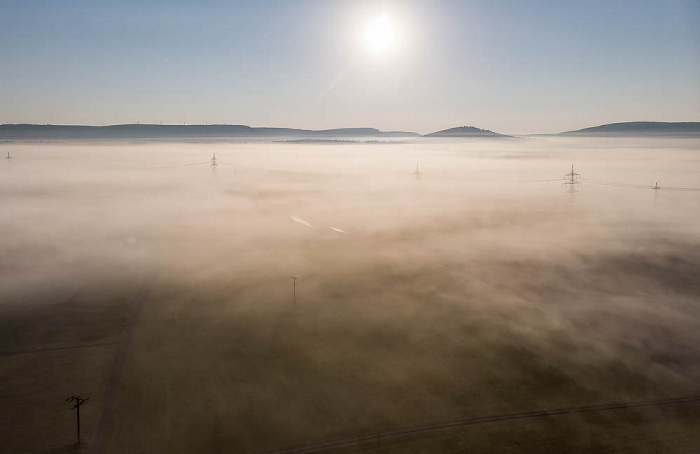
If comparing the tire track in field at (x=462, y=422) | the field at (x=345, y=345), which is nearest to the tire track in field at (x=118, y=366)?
the field at (x=345, y=345)

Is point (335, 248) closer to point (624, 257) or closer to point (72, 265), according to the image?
point (72, 265)

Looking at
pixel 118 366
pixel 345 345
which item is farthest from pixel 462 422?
pixel 118 366

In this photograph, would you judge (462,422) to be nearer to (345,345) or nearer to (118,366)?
(345,345)

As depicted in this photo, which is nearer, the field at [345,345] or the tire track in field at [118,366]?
the tire track in field at [118,366]

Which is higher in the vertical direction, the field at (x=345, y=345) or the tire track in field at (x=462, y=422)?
the field at (x=345, y=345)

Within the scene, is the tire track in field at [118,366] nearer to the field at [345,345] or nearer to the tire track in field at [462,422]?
the field at [345,345]

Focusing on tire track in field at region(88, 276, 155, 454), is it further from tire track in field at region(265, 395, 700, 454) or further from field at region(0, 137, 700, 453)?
tire track in field at region(265, 395, 700, 454)

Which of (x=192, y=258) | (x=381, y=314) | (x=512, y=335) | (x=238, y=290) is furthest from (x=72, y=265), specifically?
(x=512, y=335)

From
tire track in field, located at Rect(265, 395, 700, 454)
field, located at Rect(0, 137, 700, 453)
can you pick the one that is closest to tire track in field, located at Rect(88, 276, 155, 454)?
field, located at Rect(0, 137, 700, 453)

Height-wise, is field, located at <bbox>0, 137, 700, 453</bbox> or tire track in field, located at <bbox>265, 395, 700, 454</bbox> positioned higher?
field, located at <bbox>0, 137, 700, 453</bbox>

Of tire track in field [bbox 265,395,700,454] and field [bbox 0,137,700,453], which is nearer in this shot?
tire track in field [bbox 265,395,700,454]

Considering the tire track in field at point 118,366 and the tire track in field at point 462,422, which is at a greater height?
the tire track in field at point 118,366

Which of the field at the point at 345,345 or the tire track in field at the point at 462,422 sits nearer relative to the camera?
the tire track in field at the point at 462,422
